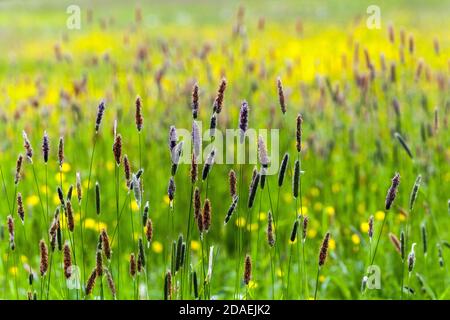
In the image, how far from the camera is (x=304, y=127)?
470cm

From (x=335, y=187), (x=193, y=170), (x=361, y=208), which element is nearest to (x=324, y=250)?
(x=193, y=170)

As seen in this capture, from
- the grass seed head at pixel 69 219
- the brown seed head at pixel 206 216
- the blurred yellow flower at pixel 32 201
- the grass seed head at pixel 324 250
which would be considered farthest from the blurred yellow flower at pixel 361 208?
the grass seed head at pixel 69 219

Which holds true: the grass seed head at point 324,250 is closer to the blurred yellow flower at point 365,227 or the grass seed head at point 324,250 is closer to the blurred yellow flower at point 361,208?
the blurred yellow flower at point 365,227

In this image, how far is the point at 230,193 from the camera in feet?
5.51

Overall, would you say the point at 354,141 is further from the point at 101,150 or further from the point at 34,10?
the point at 34,10

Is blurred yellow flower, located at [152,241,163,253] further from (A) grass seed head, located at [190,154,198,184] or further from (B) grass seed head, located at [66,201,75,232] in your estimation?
(A) grass seed head, located at [190,154,198,184]

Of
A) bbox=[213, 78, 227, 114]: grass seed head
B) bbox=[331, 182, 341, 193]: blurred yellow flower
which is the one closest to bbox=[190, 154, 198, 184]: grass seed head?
bbox=[213, 78, 227, 114]: grass seed head

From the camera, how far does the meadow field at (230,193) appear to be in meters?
1.75

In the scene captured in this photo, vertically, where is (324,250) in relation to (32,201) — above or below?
above

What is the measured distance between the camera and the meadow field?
1749 millimetres

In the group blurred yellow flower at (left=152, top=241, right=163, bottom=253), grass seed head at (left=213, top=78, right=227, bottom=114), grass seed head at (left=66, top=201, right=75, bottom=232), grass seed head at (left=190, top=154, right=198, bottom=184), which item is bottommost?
blurred yellow flower at (left=152, top=241, right=163, bottom=253)

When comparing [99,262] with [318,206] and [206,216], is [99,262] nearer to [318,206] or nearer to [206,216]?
[206,216]
